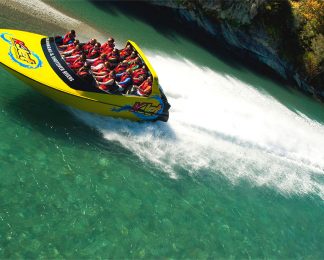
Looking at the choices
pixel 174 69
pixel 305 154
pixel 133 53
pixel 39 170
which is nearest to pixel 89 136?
pixel 39 170

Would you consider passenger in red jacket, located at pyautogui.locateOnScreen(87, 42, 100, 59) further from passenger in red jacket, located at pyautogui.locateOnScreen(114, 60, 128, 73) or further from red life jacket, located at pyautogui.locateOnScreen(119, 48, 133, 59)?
red life jacket, located at pyautogui.locateOnScreen(119, 48, 133, 59)

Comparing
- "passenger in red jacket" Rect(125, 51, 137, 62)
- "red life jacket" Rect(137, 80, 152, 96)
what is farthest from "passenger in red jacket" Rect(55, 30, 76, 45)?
"red life jacket" Rect(137, 80, 152, 96)

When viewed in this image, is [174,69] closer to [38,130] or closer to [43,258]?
[38,130]

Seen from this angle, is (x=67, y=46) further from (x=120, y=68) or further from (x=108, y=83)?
(x=108, y=83)

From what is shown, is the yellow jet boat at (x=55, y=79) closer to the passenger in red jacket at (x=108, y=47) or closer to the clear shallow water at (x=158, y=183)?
the clear shallow water at (x=158, y=183)

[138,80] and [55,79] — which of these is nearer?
[55,79]

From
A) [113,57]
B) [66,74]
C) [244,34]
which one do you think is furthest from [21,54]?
[244,34]

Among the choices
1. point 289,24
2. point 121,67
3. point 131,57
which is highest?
point 289,24
